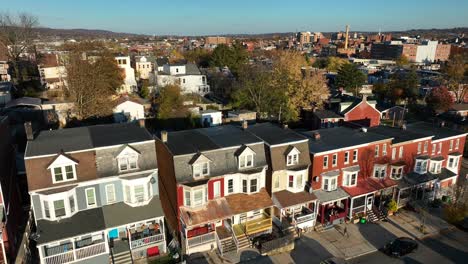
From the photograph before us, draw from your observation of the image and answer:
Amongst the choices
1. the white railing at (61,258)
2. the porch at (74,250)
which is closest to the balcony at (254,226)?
the porch at (74,250)

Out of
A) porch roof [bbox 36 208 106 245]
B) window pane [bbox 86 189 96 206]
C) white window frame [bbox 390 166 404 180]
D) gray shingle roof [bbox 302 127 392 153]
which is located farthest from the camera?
white window frame [bbox 390 166 404 180]

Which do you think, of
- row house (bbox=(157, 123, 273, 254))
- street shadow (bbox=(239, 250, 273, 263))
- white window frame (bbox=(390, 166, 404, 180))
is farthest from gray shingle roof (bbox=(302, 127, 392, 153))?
street shadow (bbox=(239, 250, 273, 263))

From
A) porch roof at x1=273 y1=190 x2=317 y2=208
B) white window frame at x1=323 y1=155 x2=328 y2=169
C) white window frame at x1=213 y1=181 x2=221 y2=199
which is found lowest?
porch roof at x1=273 y1=190 x2=317 y2=208

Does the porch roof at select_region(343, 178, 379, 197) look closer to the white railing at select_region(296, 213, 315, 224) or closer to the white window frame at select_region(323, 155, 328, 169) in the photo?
the white window frame at select_region(323, 155, 328, 169)

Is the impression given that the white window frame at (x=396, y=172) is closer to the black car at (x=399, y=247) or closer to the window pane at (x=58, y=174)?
the black car at (x=399, y=247)

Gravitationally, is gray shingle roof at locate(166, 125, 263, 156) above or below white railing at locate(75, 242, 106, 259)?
above

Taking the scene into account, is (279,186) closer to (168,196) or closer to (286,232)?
(286,232)

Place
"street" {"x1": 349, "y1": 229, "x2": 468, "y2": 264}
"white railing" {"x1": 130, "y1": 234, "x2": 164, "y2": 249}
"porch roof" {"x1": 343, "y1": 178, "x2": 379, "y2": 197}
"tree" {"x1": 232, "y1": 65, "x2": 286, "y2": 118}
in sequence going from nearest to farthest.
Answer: "white railing" {"x1": 130, "y1": 234, "x2": 164, "y2": 249} < "street" {"x1": 349, "y1": 229, "x2": 468, "y2": 264} < "porch roof" {"x1": 343, "y1": 178, "x2": 379, "y2": 197} < "tree" {"x1": 232, "y1": 65, "x2": 286, "y2": 118}

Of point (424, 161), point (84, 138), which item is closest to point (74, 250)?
point (84, 138)
